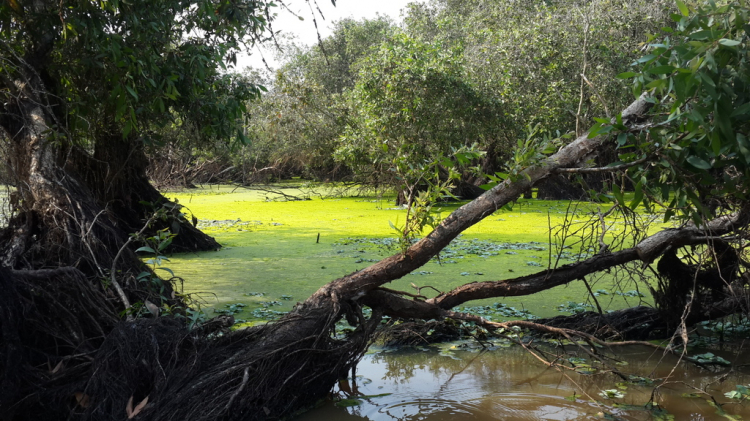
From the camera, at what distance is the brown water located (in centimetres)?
298

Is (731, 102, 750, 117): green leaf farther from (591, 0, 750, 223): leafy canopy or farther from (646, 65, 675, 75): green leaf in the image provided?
(646, 65, 675, 75): green leaf

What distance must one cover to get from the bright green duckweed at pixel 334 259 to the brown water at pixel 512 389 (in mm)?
719

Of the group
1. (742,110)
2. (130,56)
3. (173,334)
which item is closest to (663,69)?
(742,110)

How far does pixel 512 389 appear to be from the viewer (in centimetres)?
331

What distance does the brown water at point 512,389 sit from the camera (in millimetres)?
2984

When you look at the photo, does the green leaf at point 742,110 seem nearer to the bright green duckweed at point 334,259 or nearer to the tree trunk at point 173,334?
the tree trunk at point 173,334

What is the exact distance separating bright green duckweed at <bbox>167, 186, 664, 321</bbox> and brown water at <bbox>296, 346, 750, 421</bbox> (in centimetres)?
72

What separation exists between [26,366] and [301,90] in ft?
34.0

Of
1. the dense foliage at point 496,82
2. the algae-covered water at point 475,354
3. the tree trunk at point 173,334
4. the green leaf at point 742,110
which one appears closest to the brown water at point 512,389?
the algae-covered water at point 475,354

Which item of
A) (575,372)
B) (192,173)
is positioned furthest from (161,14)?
(192,173)

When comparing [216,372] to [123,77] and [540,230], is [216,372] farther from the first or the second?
[540,230]

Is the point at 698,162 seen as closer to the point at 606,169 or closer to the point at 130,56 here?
the point at 606,169

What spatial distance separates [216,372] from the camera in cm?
277

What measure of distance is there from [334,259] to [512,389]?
3511mm
